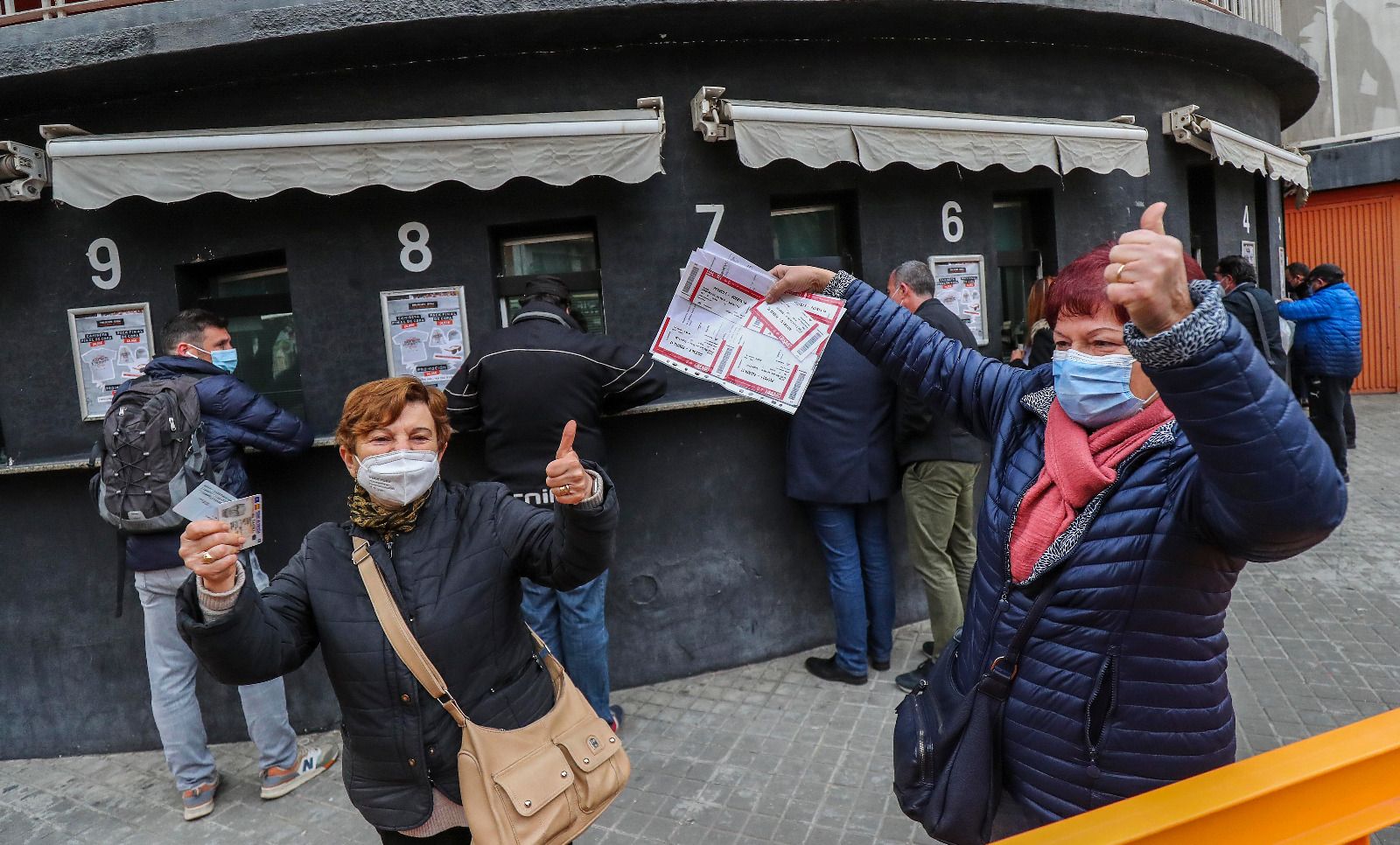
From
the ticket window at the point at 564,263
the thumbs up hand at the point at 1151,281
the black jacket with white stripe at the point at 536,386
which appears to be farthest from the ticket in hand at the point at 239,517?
the ticket window at the point at 564,263

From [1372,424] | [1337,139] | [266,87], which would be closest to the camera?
[266,87]

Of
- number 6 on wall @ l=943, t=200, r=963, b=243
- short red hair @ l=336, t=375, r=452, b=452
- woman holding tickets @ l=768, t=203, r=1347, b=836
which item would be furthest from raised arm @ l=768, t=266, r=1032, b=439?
number 6 on wall @ l=943, t=200, r=963, b=243

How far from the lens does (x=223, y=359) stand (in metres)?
3.96

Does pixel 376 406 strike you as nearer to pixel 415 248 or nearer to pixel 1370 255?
pixel 415 248

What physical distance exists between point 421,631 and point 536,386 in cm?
191

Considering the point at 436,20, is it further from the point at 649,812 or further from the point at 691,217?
the point at 649,812

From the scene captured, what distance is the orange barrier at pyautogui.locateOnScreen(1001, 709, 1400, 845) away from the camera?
123 cm

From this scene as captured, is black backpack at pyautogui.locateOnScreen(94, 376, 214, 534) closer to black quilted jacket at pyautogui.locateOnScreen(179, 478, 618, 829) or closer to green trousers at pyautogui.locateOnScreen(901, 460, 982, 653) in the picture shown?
black quilted jacket at pyautogui.locateOnScreen(179, 478, 618, 829)

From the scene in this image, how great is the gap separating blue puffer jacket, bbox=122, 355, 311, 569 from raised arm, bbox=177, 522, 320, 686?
2245mm

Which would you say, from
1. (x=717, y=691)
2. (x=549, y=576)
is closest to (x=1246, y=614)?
(x=717, y=691)

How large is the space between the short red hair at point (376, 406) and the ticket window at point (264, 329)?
2.79m

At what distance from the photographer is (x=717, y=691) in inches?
180

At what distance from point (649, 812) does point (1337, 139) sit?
16.0m

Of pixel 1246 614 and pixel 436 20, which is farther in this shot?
pixel 1246 614
